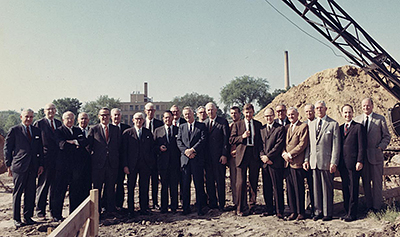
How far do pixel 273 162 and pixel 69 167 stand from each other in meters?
3.60

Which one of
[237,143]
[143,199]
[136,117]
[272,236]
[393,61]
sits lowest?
[272,236]

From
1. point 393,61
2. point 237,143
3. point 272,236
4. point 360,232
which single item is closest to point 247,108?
point 237,143

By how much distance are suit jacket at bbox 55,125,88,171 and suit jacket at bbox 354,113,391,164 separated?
4.97m

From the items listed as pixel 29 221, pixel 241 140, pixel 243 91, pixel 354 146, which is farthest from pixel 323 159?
pixel 243 91

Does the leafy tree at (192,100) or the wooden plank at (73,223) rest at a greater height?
the leafy tree at (192,100)

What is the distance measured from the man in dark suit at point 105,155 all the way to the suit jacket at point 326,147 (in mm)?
3460

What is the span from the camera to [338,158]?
534cm

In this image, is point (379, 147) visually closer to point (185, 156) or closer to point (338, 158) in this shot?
point (338, 158)

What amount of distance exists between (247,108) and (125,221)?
301 centimetres

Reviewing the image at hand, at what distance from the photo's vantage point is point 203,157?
619 centimetres

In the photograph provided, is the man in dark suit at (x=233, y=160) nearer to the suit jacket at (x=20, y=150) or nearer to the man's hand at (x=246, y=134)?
→ the man's hand at (x=246, y=134)

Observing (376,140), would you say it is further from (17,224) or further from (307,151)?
(17,224)

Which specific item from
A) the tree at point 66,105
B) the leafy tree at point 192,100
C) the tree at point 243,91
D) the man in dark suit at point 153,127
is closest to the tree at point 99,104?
the tree at point 66,105

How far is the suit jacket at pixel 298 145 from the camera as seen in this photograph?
5.44 m
